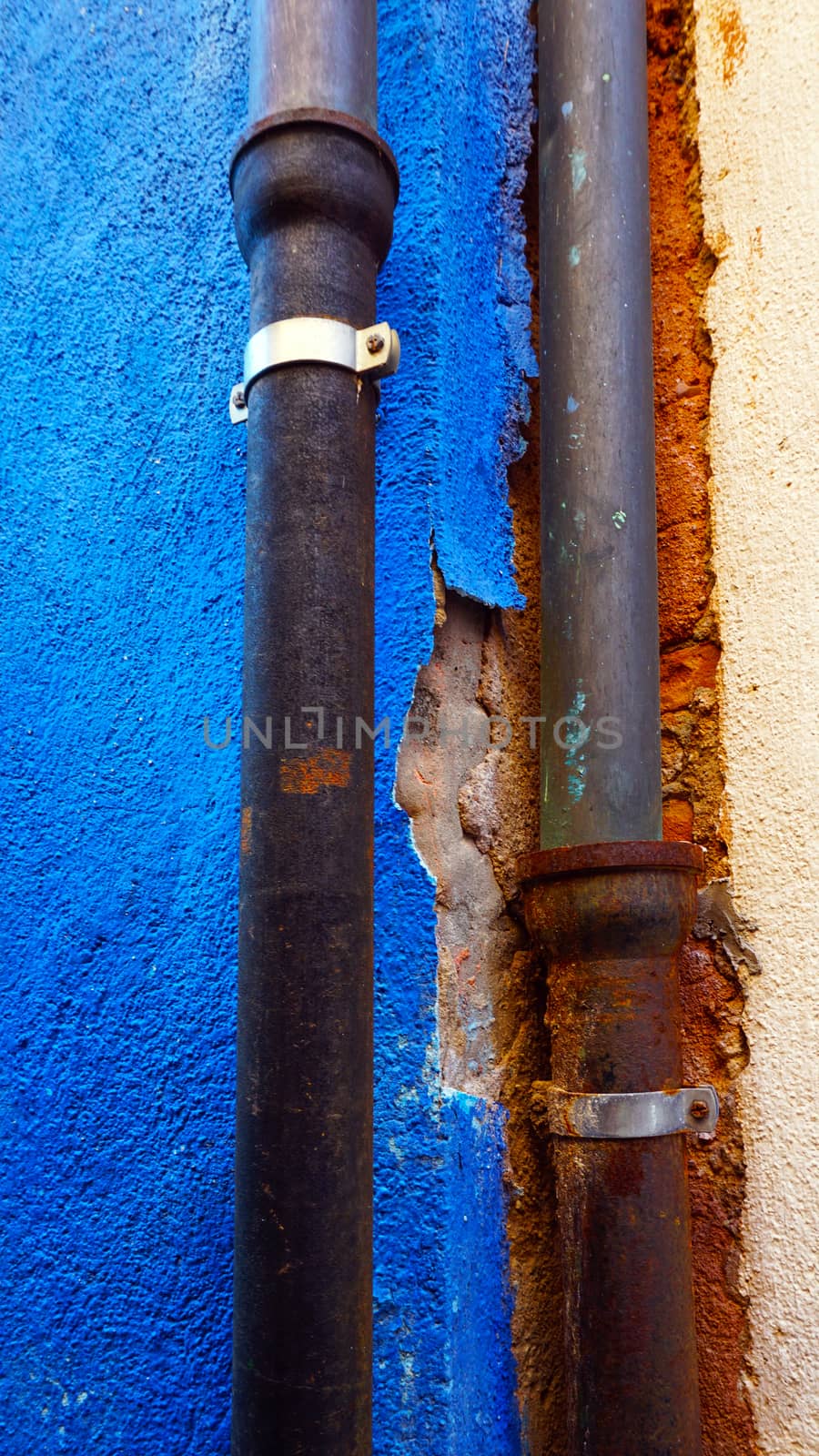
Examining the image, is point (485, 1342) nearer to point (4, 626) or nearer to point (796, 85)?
point (4, 626)

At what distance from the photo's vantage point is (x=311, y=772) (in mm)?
1115

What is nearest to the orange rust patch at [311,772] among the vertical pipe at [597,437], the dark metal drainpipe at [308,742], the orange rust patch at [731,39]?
the dark metal drainpipe at [308,742]

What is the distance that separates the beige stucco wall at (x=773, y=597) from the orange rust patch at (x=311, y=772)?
521mm

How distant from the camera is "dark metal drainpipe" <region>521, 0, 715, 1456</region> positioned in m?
1.14

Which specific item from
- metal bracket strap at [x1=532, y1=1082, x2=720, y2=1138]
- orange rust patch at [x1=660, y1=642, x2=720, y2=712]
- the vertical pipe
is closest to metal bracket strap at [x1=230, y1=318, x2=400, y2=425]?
the vertical pipe

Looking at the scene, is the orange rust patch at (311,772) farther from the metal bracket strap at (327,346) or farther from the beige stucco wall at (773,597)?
the beige stucco wall at (773,597)

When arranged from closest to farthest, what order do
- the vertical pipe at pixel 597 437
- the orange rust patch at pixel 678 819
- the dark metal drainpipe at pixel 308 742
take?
the dark metal drainpipe at pixel 308 742 → the vertical pipe at pixel 597 437 → the orange rust patch at pixel 678 819

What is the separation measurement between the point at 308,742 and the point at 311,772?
0.03m

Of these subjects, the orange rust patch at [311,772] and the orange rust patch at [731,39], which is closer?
the orange rust patch at [311,772]

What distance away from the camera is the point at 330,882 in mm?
1103

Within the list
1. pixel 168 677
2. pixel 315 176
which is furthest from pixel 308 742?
pixel 315 176

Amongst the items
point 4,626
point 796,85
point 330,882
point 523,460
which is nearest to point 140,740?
point 4,626

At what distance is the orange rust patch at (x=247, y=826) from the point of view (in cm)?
Result: 114

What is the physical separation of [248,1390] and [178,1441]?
1.08 ft
